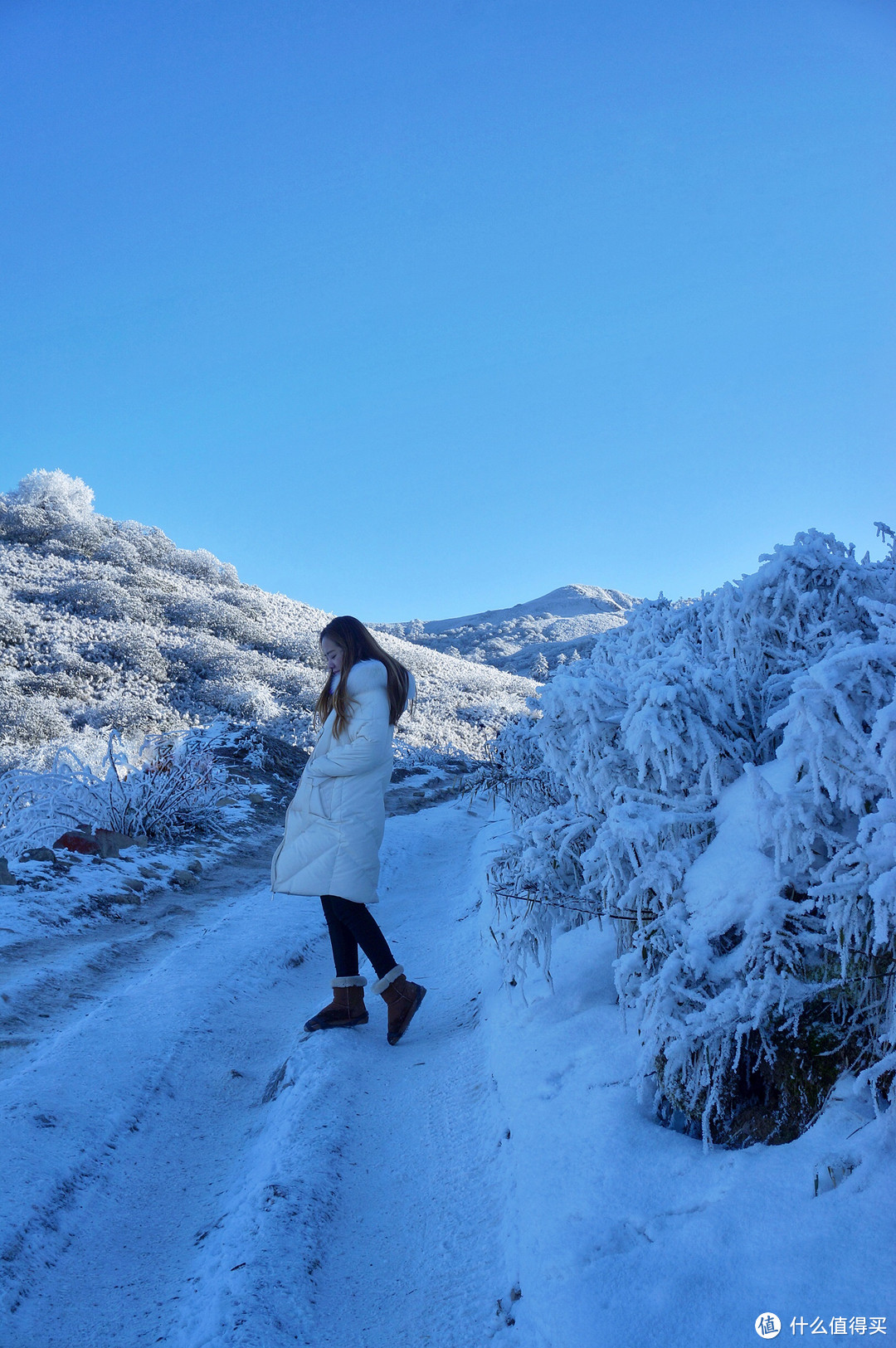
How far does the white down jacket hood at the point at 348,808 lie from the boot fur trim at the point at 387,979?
32cm

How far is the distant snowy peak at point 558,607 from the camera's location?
202 feet

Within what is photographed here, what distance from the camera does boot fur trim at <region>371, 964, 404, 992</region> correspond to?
3.08 m

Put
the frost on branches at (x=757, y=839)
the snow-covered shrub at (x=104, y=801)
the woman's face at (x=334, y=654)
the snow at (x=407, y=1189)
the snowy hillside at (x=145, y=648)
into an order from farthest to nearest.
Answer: the snowy hillside at (x=145, y=648), the snow-covered shrub at (x=104, y=801), the woman's face at (x=334, y=654), the frost on branches at (x=757, y=839), the snow at (x=407, y=1189)

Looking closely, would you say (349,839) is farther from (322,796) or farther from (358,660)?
(358,660)

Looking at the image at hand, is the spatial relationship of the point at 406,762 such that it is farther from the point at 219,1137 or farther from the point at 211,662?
the point at 219,1137

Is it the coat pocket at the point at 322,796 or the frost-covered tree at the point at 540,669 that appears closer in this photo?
the coat pocket at the point at 322,796

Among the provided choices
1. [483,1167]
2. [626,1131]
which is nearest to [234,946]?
[483,1167]

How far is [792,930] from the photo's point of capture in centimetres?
172

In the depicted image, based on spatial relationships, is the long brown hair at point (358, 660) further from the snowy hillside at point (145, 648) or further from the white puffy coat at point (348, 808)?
the snowy hillside at point (145, 648)

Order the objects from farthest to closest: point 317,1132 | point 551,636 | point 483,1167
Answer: point 551,636 → point 317,1132 → point 483,1167

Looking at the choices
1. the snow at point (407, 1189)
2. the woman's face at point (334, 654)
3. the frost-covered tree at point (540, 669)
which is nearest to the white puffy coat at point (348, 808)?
the woman's face at point (334, 654)

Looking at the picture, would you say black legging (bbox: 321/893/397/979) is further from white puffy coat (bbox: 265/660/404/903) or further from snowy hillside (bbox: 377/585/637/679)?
snowy hillside (bbox: 377/585/637/679)

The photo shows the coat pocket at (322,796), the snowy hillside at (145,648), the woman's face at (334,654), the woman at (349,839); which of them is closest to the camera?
the woman at (349,839)

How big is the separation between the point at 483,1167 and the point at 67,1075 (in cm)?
146
